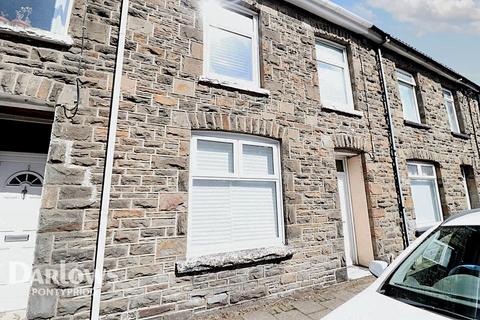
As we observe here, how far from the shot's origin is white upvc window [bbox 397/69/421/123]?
7.89 metres

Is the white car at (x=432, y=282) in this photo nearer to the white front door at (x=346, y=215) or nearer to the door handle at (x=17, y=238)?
the white front door at (x=346, y=215)

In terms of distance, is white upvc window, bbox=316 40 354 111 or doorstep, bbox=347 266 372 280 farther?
white upvc window, bbox=316 40 354 111

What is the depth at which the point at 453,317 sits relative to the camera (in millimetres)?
1494

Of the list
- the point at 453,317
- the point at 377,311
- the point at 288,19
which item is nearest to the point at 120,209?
the point at 377,311

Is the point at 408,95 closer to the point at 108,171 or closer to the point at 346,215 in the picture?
the point at 346,215

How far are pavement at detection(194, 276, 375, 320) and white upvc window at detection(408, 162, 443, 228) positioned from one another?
4016 mm

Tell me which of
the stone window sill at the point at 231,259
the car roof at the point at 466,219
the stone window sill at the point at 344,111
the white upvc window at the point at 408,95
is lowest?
the stone window sill at the point at 231,259

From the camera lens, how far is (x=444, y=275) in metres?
1.91

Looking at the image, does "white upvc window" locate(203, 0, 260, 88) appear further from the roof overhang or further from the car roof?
the car roof

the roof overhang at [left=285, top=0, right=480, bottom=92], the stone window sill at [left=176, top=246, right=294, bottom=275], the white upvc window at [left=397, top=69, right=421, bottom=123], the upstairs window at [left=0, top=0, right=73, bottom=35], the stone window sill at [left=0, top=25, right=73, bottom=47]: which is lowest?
the stone window sill at [left=176, top=246, right=294, bottom=275]

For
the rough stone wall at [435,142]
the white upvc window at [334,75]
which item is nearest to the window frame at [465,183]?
the rough stone wall at [435,142]

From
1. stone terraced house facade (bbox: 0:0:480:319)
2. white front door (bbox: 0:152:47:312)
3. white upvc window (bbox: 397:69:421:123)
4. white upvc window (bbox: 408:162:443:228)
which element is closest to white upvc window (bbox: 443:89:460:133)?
white upvc window (bbox: 397:69:421:123)

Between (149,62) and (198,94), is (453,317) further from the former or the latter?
(149,62)

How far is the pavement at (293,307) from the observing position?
12.0 feet
